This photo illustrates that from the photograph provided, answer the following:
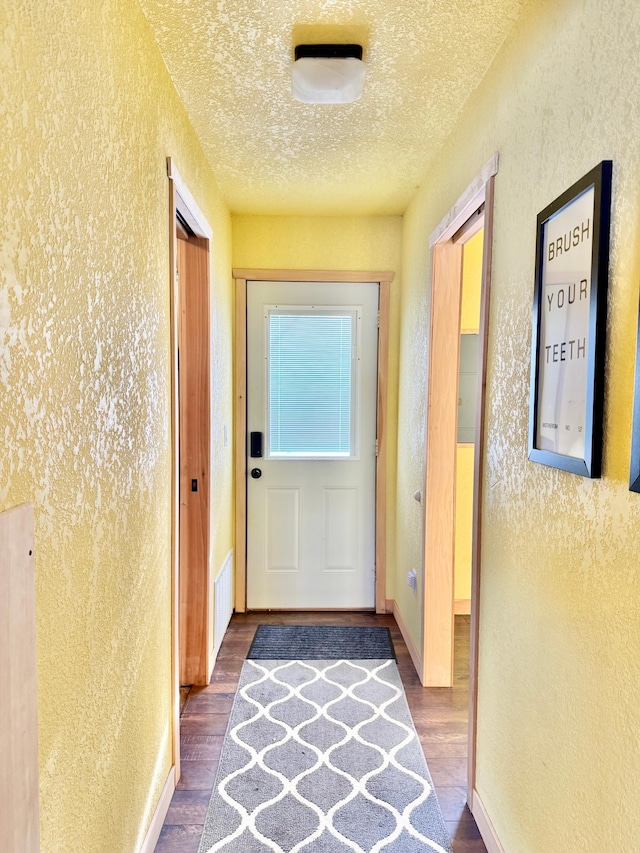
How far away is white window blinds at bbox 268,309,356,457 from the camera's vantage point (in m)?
3.04

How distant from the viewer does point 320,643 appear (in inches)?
108

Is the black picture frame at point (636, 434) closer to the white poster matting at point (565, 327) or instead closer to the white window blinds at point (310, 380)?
the white poster matting at point (565, 327)

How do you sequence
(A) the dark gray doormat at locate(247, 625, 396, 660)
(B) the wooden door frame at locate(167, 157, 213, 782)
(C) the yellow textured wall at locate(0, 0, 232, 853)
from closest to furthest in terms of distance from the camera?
(C) the yellow textured wall at locate(0, 0, 232, 853), (B) the wooden door frame at locate(167, 157, 213, 782), (A) the dark gray doormat at locate(247, 625, 396, 660)

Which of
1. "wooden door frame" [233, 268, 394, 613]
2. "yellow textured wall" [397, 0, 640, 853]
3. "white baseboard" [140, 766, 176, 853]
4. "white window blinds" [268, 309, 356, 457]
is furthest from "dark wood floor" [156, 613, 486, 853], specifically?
"white window blinds" [268, 309, 356, 457]

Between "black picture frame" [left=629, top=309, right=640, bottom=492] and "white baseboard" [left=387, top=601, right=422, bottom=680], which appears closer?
"black picture frame" [left=629, top=309, right=640, bottom=492]

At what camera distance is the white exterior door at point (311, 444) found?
3043 millimetres

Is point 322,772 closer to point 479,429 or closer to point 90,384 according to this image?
point 479,429

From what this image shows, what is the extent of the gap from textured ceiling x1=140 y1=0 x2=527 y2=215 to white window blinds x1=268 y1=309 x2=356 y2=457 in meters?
0.76

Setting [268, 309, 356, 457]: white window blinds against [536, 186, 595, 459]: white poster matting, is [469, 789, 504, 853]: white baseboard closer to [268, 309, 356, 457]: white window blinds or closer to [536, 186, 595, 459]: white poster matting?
[536, 186, 595, 459]: white poster matting

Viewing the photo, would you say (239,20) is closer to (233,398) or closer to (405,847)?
(233,398)

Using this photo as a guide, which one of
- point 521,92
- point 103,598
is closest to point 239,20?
point 521,92

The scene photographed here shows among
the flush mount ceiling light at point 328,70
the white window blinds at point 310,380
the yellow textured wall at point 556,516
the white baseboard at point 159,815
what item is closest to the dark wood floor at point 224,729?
the white baseboard at point 159,815

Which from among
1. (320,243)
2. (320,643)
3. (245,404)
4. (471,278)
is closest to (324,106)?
(320,243)

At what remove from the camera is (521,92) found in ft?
4.42
